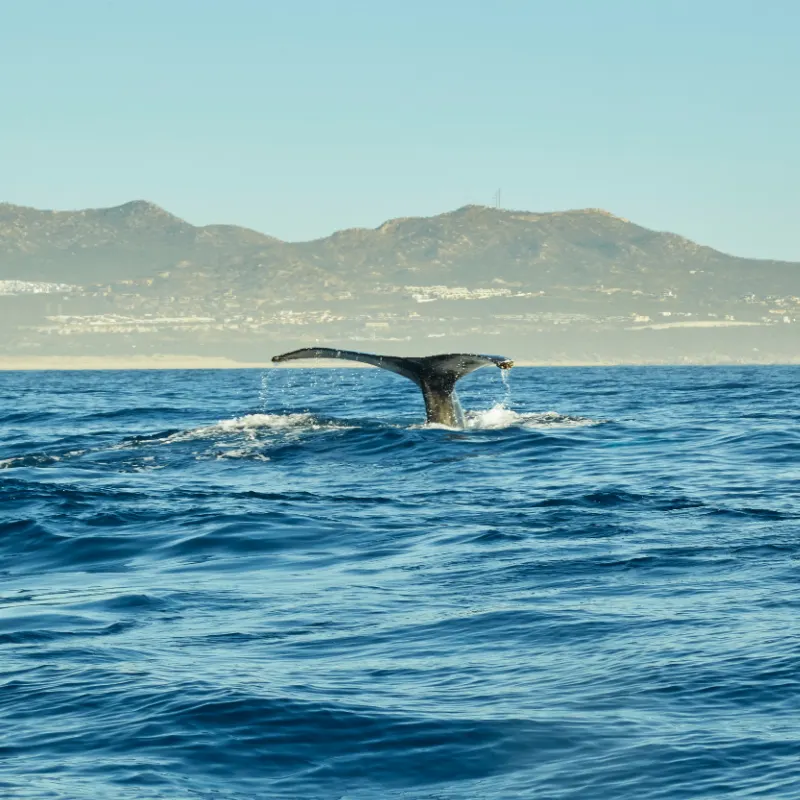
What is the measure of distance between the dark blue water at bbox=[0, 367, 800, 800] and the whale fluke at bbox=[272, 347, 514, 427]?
189cm

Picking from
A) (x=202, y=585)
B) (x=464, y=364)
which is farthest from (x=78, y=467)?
(x=202, y=585)

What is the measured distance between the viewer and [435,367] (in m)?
21.8

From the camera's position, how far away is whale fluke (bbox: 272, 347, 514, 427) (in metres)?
19.8

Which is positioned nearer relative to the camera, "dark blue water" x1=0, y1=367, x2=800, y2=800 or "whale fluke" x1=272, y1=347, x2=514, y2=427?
"dark blue water" x1=0, y1=367, x2=800, y2=800

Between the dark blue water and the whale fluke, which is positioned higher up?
the whale fluke

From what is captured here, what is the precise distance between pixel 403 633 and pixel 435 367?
520 inches

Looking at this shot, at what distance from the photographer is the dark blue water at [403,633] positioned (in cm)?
614

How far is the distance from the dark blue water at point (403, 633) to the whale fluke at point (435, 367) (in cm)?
189

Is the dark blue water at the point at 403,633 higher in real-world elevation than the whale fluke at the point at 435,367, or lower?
lower

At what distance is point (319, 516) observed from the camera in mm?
14508

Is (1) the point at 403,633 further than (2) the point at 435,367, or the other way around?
(2) the point at 435,367

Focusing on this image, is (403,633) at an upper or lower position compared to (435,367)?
lower

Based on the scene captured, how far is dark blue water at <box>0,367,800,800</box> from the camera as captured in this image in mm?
6141

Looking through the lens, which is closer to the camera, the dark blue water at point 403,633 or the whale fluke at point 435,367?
the dark blue water at point 403,633
